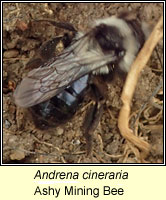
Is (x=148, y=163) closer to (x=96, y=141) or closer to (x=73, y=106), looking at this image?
(x=96, y=141)

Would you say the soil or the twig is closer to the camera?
the twig

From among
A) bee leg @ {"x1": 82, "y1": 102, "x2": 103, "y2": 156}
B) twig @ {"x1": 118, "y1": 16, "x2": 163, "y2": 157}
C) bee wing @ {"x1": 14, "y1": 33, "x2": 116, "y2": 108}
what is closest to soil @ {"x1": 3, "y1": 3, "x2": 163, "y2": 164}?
bee leg @ {"x1": 82, "y1": 102, "x2": 103, "y2": 156}

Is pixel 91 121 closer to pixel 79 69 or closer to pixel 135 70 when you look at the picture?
pixel 79 69

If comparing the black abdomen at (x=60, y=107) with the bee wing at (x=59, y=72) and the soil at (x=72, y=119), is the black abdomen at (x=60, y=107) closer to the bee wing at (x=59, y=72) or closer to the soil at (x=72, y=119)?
the bee wing at (x=59, y=72)

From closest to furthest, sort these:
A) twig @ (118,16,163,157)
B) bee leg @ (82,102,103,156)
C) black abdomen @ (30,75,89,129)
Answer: twig @ (118,16,163,157), black abdomen @ (30,75,89,129), bee leg @ (82,102,103,156)

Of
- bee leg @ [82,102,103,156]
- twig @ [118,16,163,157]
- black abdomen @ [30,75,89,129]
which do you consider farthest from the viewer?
bee leg @ [82,102,103,156]

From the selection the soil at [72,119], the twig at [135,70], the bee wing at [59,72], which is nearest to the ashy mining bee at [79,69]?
the bee wing at [59,72]

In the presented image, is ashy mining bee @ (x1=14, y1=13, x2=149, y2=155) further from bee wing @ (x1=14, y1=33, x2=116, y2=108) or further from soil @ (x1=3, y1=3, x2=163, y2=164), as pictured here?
soil @ (x1=3, y1=3, x2=163, y2=164)

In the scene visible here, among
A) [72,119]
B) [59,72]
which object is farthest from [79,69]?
[72,119]

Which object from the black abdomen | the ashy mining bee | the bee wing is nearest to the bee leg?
the ashy mining bee

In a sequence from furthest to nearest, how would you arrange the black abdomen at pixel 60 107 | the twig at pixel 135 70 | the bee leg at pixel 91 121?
1. the bee leg at pixel 91 121
2. the black abdomen at pixel 60 107
3. the twig at pixel 135 70
